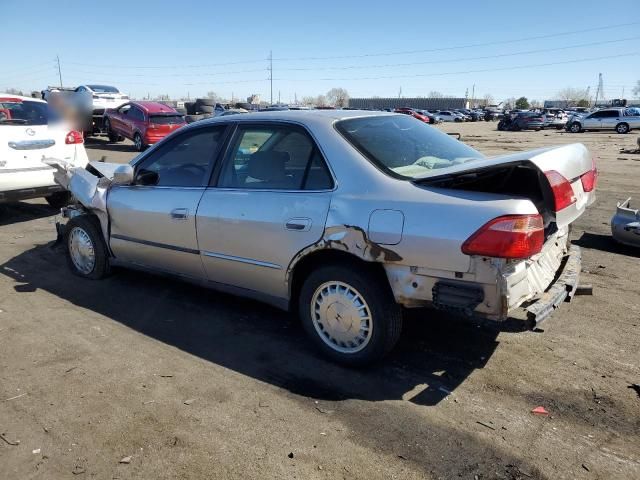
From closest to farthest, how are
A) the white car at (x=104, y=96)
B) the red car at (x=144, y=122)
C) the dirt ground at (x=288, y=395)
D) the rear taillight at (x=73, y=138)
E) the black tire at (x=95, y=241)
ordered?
the dirt ground at (x=288, y=395) < the black tire at (x=95, y=241) < the rear taillight at (x=73, y=138) < the red car at (x=144, y=122) < the white car at (x=104, y=96)

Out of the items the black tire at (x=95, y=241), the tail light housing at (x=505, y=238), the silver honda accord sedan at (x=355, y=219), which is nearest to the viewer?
the tail light housing at (x=505, y=238)

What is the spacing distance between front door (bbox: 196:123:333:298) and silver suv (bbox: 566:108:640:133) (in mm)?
37156

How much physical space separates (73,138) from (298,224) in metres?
6.06

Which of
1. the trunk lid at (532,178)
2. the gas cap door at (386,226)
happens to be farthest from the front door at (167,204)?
the trunk lid at (532,178)

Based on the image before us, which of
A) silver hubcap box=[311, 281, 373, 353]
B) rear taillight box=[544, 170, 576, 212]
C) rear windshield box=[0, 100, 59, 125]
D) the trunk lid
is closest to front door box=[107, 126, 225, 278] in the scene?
silver hubcap box=[311, 281, 373, 353]

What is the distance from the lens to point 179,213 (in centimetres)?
413

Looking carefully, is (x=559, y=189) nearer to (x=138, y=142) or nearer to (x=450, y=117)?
(x=138, y=142)

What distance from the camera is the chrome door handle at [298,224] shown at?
3.39 metres

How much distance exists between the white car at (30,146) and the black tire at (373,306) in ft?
18.4

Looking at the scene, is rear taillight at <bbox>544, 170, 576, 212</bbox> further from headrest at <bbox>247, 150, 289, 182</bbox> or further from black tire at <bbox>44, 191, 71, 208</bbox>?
black tire at <bbox>44, 191, 71, 208</bbox>

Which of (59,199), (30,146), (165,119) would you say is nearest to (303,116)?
(30,146)

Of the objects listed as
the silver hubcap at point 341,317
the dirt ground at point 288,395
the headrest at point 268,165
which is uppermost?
the headrest at point 268,165

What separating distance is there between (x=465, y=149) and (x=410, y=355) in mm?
1741

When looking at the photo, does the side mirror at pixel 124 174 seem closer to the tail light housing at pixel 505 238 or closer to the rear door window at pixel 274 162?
the rear door window at pixel 274 162
